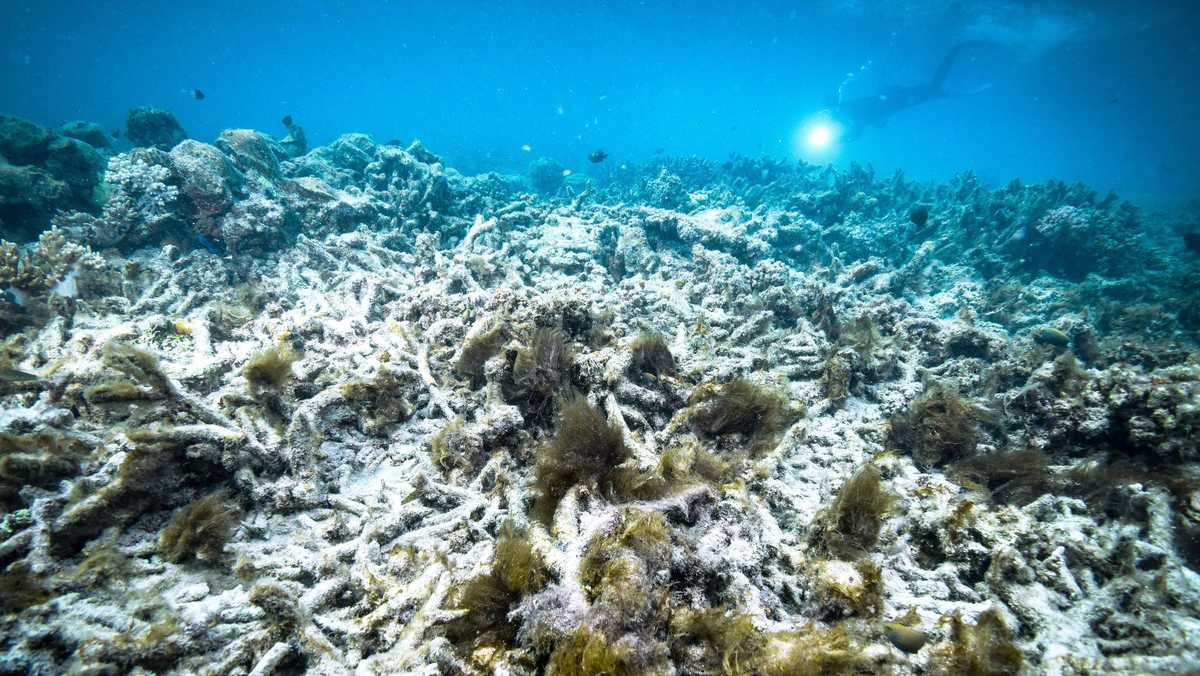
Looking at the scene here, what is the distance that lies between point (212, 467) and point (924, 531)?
5.22 meters

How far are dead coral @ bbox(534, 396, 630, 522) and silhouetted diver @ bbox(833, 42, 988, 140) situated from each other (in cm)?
5440

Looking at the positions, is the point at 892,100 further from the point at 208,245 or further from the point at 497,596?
the point at 497,596

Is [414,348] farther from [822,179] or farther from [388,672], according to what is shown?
[822,179]

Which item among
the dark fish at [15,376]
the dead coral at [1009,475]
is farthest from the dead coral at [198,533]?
the dead coral at [1009,475]

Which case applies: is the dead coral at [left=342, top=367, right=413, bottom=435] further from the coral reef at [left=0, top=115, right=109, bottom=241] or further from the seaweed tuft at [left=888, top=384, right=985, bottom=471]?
the coral reef at [left=0, top=115, right=109, bottom=241]

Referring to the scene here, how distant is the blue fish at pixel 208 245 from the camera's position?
340 inches

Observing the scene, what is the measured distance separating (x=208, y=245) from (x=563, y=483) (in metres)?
10.1

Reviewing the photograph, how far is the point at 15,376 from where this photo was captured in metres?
3.84

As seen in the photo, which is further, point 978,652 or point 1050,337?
point 1050,337

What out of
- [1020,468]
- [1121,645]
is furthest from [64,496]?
[1020,468]

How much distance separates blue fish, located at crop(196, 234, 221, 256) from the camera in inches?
340

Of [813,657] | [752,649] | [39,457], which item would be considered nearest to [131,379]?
[39,457]

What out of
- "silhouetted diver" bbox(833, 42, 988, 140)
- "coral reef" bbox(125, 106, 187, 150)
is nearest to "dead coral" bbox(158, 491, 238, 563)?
"coral reef" bbox(125, 106, 187, 150)

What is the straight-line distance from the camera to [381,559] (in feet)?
9.56
